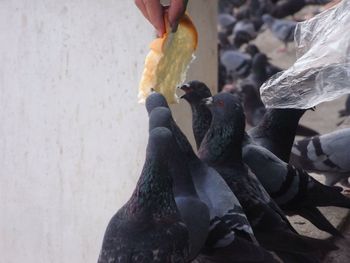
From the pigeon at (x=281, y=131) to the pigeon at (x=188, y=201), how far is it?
1.40m

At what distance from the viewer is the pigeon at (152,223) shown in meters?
2.48

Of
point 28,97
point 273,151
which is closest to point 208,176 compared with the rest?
point 273,151

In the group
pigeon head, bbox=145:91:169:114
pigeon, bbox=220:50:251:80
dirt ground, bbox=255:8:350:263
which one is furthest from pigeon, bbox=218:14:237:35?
pigeon head, bbox=145:91:169:114

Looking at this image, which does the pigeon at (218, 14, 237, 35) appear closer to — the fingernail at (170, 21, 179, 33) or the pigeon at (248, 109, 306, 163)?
the pigeon at (248, 109, 306, 163)

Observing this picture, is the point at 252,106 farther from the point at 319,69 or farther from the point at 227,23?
the point at 227,23

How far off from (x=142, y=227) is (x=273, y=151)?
Result: 1.86m

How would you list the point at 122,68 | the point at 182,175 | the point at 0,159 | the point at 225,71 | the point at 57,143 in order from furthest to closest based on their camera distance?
the point at 225,71
the point at 0,159
the point at 57,143
the point at 122,68
the point at 182,175

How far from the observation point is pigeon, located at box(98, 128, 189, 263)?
2.48m

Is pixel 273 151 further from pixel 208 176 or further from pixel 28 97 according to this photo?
pixel 28 97

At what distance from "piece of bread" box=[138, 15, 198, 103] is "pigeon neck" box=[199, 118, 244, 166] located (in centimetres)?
40

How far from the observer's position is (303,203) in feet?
12.2

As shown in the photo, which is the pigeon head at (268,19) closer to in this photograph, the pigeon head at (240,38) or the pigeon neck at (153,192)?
the pigeon head at (240,38)

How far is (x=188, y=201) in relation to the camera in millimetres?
2875

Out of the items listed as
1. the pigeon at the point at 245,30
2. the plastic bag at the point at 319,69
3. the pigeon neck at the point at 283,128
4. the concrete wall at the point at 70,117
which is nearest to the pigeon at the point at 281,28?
the pigeon at the point at 245,30
